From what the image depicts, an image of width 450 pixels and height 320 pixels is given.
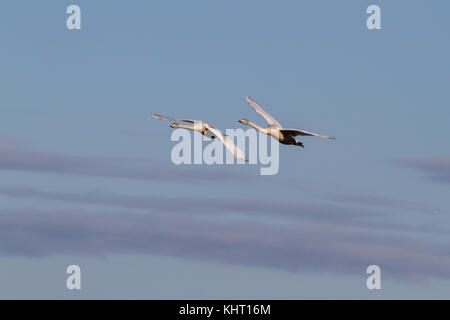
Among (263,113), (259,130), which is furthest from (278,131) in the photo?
(263,113)

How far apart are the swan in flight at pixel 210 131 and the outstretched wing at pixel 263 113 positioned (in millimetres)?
8055

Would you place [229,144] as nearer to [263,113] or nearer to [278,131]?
[278,131]

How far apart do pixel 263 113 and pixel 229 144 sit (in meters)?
24.3

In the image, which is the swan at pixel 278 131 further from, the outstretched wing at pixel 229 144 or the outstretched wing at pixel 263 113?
the outstretched wing at pixel 229 144

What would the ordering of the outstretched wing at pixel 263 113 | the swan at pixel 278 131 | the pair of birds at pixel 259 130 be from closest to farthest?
the pair of birds at pixel 259 130 → the swan at pixel 278 131 → the outstretched wing at pixel 263 113

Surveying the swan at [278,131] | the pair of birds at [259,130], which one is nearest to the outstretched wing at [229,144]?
the pair of birds at [259,130]

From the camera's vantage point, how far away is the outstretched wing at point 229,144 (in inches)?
4396

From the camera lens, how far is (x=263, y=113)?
142 m

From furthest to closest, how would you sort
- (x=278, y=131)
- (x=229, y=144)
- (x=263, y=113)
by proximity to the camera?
(x=263, y=113), (x=278, y=131), (x=229, y=144)

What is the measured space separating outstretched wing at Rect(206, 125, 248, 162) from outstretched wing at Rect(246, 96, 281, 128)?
914 centimetres
